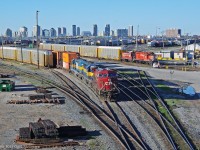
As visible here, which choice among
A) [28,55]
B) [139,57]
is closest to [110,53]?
[139,57]

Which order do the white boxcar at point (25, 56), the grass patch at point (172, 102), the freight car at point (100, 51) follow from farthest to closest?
the freight car at point (100, 51) → the white boxcar at point (25, 56) → the grass patch at point (172, 102)

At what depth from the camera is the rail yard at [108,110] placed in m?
20.2

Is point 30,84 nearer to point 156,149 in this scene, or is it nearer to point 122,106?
point 122,106

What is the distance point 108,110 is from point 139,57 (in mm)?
44535

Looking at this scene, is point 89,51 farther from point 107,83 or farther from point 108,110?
point 108,110

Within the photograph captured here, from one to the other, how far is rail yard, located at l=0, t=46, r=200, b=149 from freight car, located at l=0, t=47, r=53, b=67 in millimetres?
12977

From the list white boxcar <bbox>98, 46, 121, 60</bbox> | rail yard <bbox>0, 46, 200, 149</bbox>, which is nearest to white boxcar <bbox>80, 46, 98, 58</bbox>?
white boxcar <bbox>98, 46, 121, 60</bbox>

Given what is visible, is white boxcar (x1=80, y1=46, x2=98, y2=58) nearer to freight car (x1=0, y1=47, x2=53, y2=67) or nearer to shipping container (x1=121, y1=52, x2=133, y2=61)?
shipping container (x1=121, y1=52, x2=133, y2=61)

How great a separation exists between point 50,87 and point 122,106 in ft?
38.8

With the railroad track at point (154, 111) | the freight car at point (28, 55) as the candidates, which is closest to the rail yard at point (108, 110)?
the railroad track at point (154, 111)

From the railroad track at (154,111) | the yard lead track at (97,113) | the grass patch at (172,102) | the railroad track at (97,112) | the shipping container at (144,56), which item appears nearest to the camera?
the railroad track at (154,111)

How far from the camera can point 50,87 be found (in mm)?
38719

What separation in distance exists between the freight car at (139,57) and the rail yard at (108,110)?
2233cm

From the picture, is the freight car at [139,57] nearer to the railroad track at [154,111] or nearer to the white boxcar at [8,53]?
the white boxcar at [8,53]
